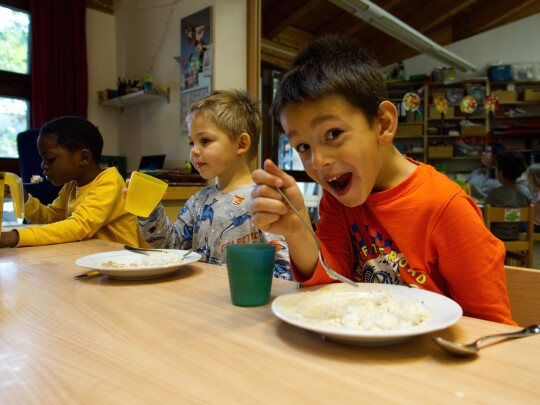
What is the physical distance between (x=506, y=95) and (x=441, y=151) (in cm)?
143

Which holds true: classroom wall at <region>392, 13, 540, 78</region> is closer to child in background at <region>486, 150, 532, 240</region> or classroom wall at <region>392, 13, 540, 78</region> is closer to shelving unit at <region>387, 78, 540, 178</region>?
shelving unit at <region>387, 78, 540, 178</region>

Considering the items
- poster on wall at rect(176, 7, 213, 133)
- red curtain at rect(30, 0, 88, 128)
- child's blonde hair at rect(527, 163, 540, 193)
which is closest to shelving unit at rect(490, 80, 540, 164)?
child's blonde hair at rect(527, 163, 540, 193)

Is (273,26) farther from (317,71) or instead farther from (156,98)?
(317,71)

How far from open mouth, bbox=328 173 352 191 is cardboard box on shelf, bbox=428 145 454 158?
707cm

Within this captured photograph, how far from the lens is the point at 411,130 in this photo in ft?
24.5

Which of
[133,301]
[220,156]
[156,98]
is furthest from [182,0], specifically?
[133,301]

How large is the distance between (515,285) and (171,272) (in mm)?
761

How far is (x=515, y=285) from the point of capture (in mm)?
833

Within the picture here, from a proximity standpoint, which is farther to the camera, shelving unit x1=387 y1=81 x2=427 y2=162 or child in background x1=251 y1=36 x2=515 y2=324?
shelving unit x1=387 y1=81 x2=427 y2=162

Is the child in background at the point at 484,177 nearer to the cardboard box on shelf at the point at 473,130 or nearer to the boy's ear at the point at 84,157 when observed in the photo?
the cardboard box on shelf at the point at 473,130

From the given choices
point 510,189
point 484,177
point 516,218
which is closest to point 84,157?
point 516,218

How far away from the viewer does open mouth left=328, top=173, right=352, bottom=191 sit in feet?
2.83

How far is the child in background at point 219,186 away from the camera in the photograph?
140cm

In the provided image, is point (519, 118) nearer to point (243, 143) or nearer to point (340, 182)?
point (243, 143)
